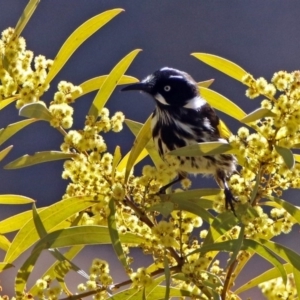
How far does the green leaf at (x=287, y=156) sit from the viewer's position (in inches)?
39.1

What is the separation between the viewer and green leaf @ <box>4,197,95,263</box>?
3.85ft

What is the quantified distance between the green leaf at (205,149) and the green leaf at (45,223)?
0.18 meters

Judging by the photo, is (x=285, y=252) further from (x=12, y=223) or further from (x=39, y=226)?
(x=12, y=223)

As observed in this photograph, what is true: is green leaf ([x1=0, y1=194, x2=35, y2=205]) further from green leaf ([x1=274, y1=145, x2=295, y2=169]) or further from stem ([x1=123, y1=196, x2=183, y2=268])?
green leaf ([x1=274, y1=145, x2=295, y2=169])

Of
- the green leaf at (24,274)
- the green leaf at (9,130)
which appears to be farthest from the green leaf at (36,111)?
the green leaf at (24,274)

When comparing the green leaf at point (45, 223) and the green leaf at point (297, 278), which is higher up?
the green leaf at point (45, 223)

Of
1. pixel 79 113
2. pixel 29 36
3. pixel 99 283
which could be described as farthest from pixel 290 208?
pixel 29 36

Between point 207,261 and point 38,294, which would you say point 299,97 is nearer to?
point 207,261

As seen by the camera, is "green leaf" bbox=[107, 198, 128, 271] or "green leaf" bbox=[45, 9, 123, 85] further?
"green leaf" bbox=[45, 9, 123, 85]

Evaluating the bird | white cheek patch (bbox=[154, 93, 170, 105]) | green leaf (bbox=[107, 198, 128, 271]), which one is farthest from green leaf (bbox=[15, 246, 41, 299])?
white cheek patch (bbox=[154, 93, 170, 105])

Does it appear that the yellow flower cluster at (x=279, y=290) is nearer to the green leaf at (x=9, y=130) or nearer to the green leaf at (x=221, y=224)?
the green leaf at (x=221, y=224)

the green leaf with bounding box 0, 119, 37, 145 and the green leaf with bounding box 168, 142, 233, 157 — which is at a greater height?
the green leaf with bounding box 0, 119, 37, 145

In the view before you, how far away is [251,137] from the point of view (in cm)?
104

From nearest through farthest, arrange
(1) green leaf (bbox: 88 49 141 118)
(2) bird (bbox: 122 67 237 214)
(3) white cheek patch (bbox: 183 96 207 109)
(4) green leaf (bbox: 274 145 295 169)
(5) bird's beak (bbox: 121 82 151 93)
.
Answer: (4) green leaf (bbox: 274 145 295 169) < (1) green leaf (bbox: 88 49 141 118) < (5) bird's beak (bbox: 121 82 151 93) < (2) bird (bbox: 122 67 237 214) < (3) white cheek patch (bbox: 183 96 207 109)
